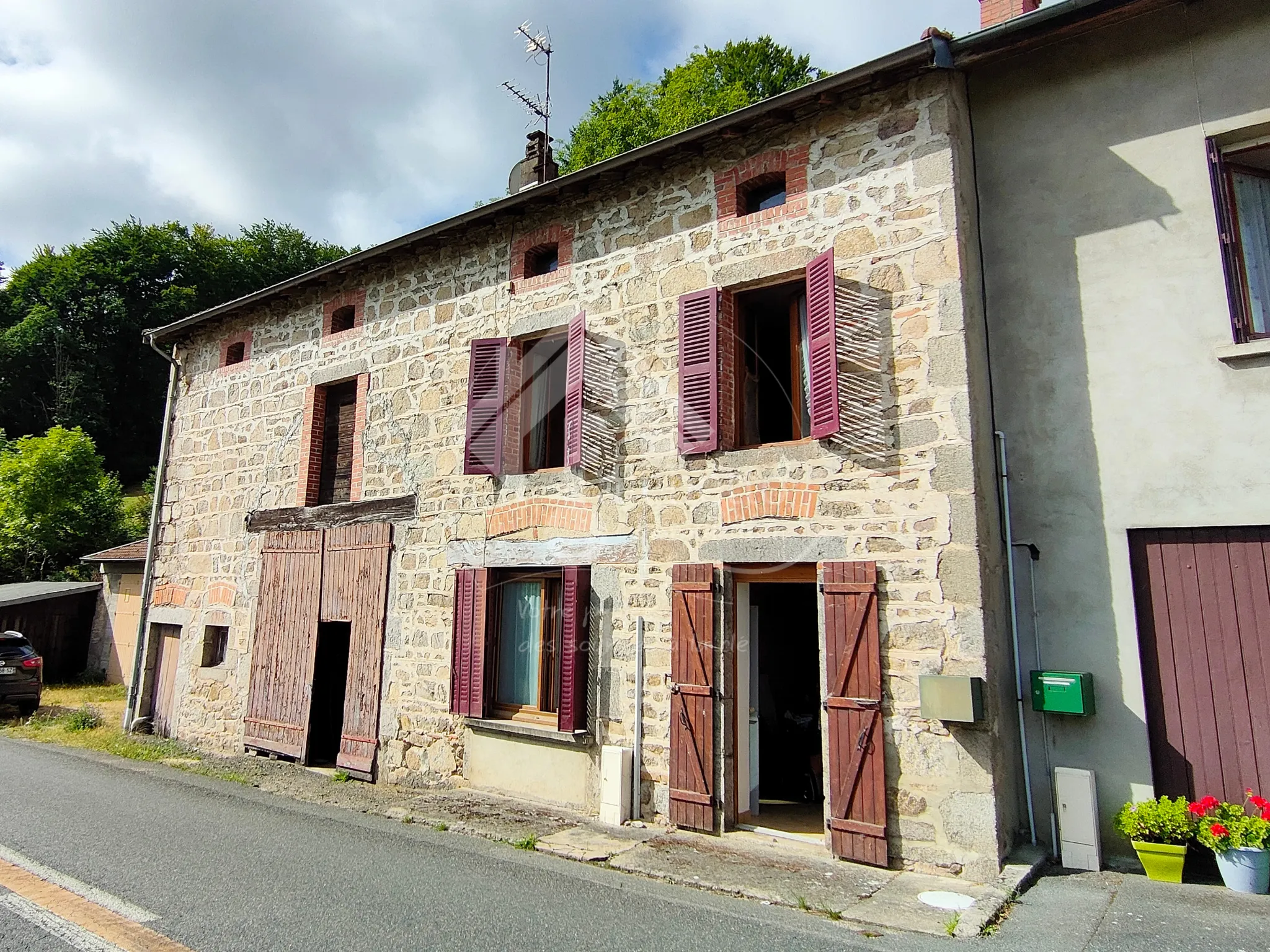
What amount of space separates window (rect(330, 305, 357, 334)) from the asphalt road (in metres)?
5.98

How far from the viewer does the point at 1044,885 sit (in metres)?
5.00

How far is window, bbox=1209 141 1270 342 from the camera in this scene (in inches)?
213

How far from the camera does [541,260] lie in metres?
8.58

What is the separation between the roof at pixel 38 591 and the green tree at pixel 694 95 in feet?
47.7

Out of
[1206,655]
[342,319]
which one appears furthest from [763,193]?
[342,319]

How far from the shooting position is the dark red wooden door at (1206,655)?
510cm

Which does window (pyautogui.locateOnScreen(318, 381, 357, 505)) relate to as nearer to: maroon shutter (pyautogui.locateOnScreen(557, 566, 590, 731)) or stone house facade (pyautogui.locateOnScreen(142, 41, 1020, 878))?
stone house facade (pyautogui.locateOnScreen(142, 41, 1020, 878))

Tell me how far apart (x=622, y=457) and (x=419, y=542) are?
281cm

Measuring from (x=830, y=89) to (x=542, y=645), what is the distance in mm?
5526

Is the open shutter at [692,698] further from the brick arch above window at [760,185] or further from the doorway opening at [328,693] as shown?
the doorway opening at [328,693]

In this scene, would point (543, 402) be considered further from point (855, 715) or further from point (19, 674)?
point (19, 674)

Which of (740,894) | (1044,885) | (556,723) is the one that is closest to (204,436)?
(556,723)

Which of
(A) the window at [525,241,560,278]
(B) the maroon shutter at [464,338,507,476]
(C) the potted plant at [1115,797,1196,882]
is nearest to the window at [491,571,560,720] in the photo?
(B) the maroon shutter at [464,338,507,476]

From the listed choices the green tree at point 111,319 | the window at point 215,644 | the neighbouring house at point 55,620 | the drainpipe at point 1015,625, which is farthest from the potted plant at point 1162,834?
the green tree at point 111,319
